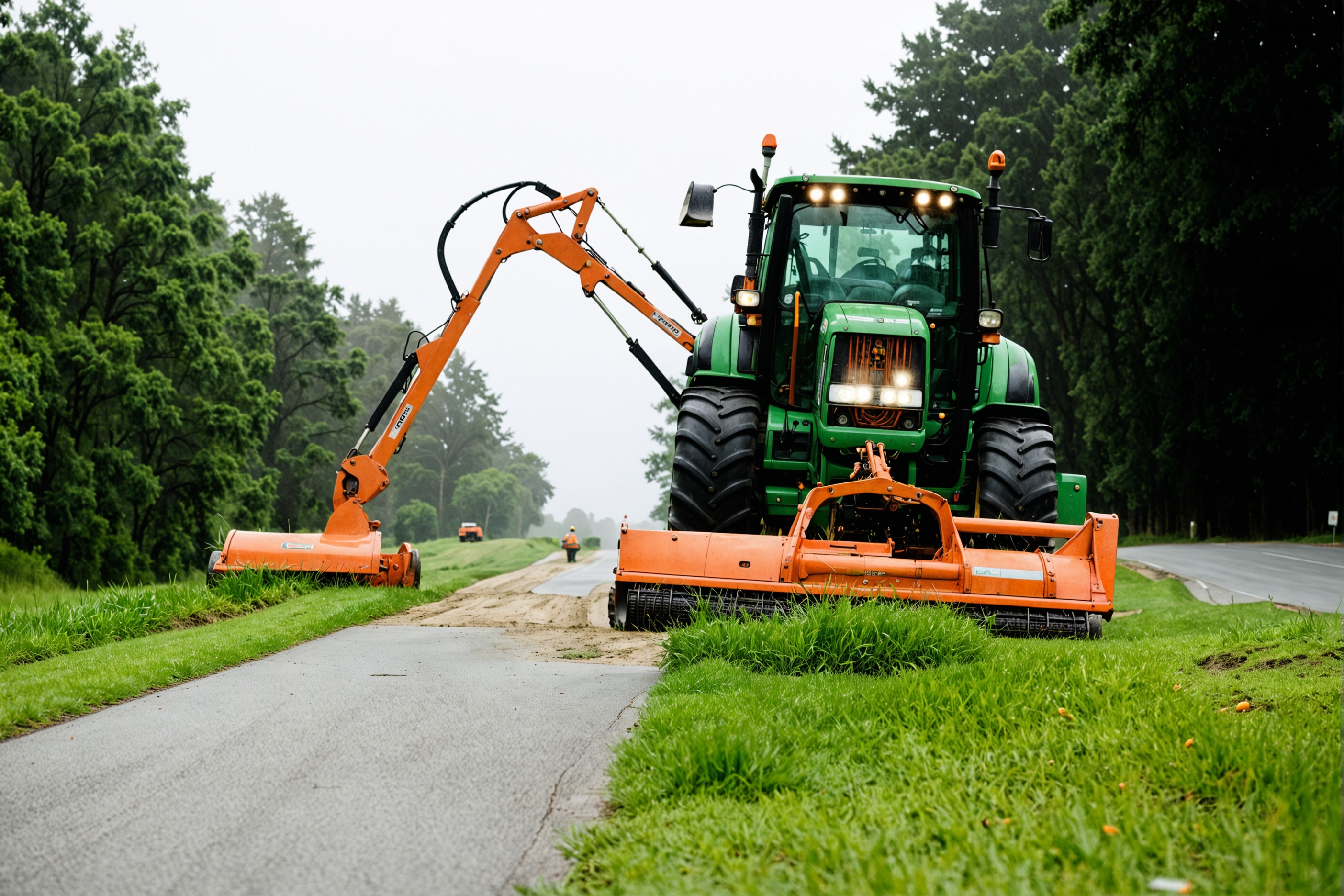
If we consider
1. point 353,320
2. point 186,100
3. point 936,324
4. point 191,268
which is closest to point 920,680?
point 936,324

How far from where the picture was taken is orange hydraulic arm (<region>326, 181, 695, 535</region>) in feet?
44.3

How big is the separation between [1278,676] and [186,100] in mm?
36468

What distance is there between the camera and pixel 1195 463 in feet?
111

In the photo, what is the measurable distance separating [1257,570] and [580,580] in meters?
13.1

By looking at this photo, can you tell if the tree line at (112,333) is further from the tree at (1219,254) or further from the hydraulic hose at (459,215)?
the tree at (1219,254)

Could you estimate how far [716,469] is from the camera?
8617 mm

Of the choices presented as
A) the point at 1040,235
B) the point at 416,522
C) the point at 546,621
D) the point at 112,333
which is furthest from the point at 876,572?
the point at 416,522

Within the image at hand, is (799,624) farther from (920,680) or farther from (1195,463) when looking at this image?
(1195,463)

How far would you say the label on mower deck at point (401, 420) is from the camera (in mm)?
13867

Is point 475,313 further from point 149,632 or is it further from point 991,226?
point 991,226

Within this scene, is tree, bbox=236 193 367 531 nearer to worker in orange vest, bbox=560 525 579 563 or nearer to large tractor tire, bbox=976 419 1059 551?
worker in orange vest, bbox=560 525 579 563

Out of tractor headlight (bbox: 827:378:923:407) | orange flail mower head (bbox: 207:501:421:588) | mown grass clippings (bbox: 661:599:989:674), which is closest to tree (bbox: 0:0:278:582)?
orange flail mower head (bbox: 207:501:421:588)

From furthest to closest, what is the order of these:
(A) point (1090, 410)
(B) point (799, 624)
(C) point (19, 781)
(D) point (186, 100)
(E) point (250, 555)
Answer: (A) point (1090, 410) < (D) point (186, 100) < (E) point (250, 555) < (B) point (799, 624) < (C) point (19, 781)

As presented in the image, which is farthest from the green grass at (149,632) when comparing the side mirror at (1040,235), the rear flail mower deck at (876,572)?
the side mirror at (1040,235)
